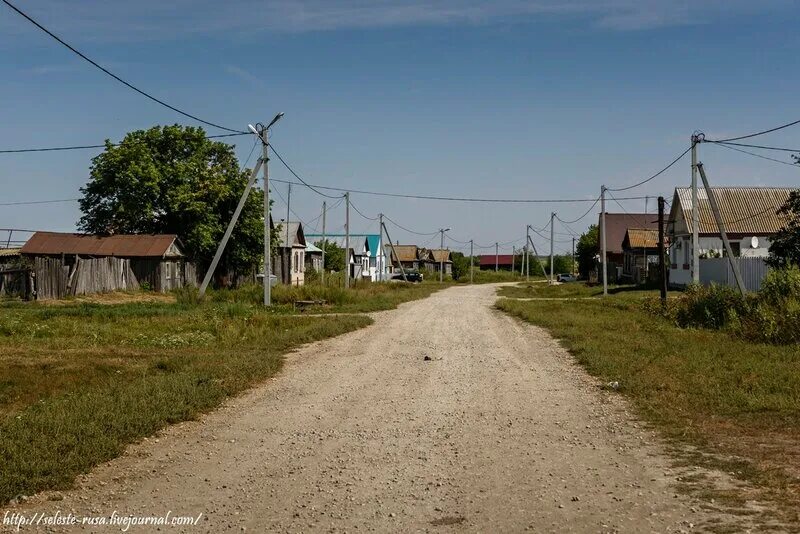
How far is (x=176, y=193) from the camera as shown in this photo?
1694 inches

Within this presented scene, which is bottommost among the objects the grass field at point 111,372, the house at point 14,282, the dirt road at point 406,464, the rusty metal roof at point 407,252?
the dirt road at point 406,464

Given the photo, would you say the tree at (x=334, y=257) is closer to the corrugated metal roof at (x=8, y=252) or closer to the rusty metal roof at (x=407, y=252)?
the corrugated metal roof at (x=8, y=252)

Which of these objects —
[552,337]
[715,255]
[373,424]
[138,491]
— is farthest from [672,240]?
[138,491]

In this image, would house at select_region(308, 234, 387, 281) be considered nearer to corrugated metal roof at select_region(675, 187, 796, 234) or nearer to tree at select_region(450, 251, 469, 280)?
tree at select_region(450, 251, 469, 280)

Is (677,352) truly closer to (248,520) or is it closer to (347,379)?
(347,379)

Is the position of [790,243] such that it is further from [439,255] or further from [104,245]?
[439,255]

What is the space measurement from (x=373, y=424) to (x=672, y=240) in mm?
41562

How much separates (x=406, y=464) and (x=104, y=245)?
3755 cm

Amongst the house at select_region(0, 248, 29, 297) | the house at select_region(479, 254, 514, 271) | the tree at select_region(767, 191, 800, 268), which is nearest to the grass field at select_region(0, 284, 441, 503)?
the house at select_region(0, 248, 29, 297)

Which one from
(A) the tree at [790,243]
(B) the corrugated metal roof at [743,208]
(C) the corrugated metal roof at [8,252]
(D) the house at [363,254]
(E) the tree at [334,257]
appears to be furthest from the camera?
(D) the house at [363,254]

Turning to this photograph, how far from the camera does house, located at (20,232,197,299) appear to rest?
38312 mm

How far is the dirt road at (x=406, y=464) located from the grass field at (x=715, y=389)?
0.62m

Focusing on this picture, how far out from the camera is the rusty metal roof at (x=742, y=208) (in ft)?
142

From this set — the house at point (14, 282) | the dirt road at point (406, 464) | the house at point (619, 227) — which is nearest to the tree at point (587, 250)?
the house at point (619, 227)
